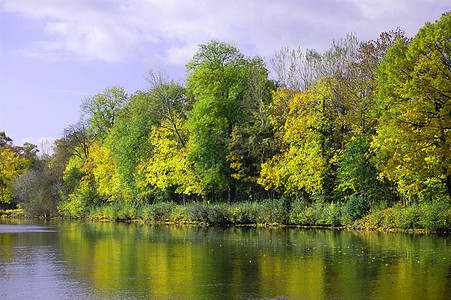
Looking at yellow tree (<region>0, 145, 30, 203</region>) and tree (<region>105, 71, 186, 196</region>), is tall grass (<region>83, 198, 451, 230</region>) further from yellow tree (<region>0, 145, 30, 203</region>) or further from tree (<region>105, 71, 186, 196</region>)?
yellow tree (<region>0, 145, 30, 203</region>)

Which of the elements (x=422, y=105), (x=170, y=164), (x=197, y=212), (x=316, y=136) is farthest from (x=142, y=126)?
(x=422, y=105)

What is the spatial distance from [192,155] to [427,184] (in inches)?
951

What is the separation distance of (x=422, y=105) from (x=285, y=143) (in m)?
18.8

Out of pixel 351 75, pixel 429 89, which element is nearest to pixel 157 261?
pixel 429 89

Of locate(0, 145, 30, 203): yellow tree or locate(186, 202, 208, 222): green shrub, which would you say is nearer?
locate(186, 202, 208, 222): green shrub

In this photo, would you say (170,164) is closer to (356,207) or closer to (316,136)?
(316,136)

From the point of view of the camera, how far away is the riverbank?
32.1 m

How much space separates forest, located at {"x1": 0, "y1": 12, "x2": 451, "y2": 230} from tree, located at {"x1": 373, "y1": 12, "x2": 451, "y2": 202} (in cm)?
7

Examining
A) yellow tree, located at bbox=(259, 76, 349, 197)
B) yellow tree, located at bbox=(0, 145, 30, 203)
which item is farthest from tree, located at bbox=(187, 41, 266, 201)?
yellow tree, located at bbox=(0, 145, 30, 203)

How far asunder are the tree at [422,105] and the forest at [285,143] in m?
0.07

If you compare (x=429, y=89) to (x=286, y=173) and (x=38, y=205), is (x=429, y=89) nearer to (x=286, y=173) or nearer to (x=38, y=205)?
(x=286, y=173)

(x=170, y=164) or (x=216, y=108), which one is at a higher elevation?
(x=216, y=108)

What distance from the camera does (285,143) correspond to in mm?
45750

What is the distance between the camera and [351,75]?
1676 inches
